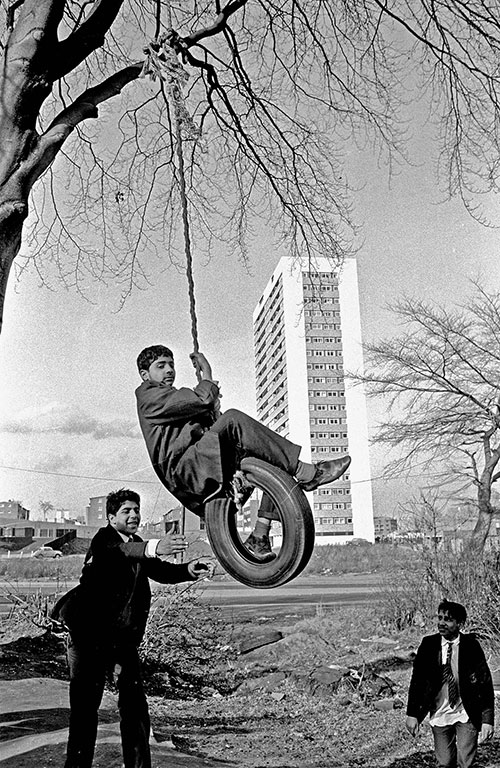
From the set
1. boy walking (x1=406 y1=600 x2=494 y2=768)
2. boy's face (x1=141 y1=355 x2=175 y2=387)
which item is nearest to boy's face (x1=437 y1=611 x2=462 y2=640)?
boy walking (x1=406 y1=600 x2=494 y2=768)

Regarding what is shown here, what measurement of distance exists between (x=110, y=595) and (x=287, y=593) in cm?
1118

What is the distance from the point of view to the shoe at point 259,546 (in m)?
2.53

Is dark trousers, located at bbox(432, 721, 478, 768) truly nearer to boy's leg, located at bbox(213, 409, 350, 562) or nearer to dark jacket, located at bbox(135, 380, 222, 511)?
boy's leg, located at bbox(213, 409, 350, 562)

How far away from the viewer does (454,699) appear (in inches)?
171

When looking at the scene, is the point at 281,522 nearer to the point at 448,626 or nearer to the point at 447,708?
the point at 448,626

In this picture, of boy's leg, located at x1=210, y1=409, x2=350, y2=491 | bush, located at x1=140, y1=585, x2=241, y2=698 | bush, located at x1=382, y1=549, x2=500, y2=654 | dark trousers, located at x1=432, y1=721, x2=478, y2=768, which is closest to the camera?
boy's leg, located at x1=210, y1=409, x2=350, y2=491

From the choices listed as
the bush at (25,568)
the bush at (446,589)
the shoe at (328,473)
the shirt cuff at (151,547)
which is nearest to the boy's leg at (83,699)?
the shirt cuff at (151,547)

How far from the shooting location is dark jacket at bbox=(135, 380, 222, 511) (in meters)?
2.45

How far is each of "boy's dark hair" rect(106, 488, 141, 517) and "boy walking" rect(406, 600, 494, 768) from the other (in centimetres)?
200

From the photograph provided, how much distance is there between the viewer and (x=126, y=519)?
3455mm

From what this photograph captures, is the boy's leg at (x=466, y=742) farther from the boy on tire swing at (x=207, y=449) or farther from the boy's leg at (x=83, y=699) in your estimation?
the boy on tire swing at (x=207, y=449)

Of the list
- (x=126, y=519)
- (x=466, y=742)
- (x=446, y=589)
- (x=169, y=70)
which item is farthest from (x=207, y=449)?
(x=446, y=589)

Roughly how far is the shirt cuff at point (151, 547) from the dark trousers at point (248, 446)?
0.58 m

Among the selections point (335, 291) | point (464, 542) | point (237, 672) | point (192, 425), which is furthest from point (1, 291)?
point (464, 542)
